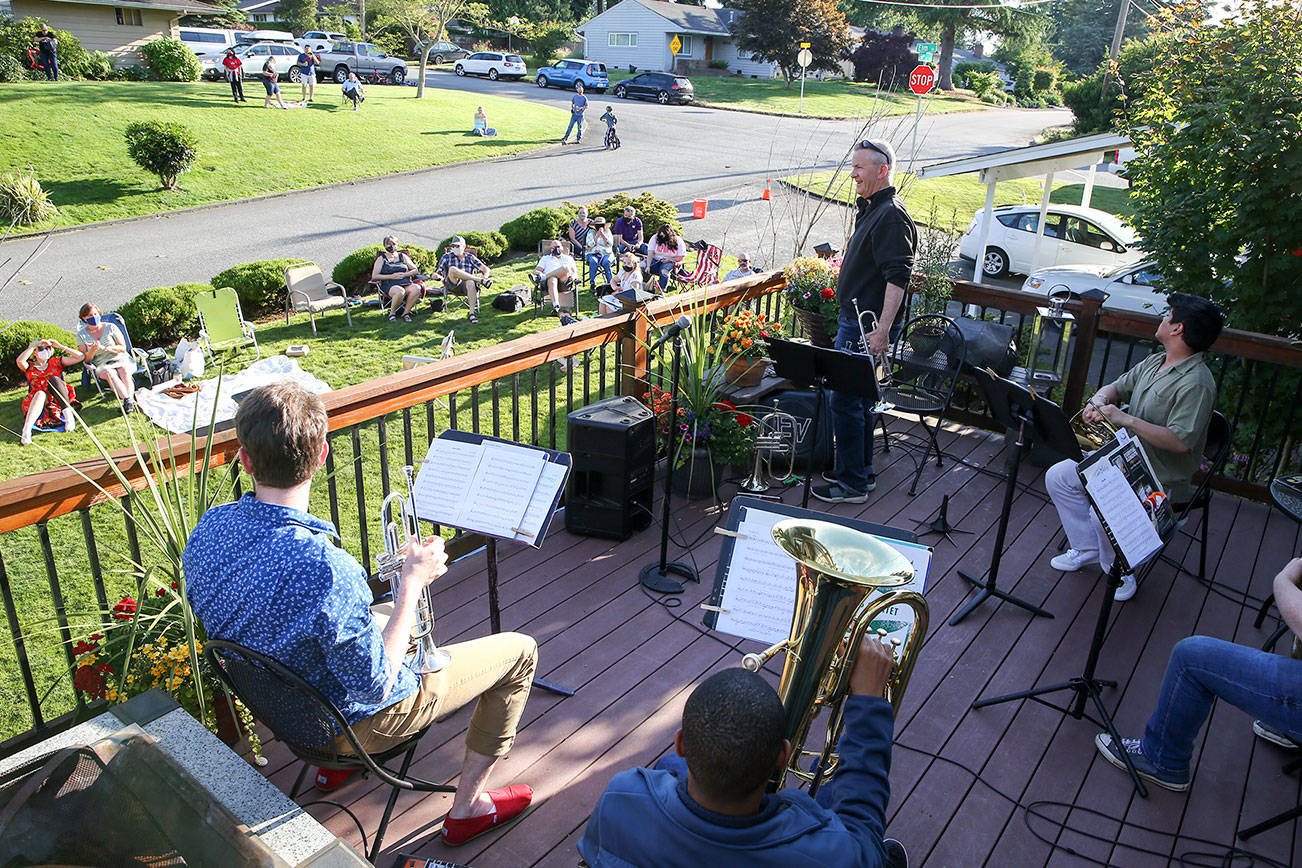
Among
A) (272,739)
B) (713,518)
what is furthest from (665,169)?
(272,739)

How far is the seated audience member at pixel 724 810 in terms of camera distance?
1604mm

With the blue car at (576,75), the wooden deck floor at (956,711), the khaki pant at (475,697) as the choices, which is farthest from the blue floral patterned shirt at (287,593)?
the blue car at (576,75)

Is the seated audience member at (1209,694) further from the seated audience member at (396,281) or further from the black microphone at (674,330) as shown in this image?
the seated audience member at (396,281)

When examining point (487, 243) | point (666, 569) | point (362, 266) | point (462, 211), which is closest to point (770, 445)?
point (666, 569)

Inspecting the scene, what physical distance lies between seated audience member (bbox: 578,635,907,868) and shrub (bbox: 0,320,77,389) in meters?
10.3

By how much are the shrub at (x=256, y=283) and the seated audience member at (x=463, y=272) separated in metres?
2.23

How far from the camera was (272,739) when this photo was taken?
3.22 metres

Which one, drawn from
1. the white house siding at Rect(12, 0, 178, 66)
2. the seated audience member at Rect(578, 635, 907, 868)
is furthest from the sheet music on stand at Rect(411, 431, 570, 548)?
the white house siding at Rect(12, 0, 178, 66)

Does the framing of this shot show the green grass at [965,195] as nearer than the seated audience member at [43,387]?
No

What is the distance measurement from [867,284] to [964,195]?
2057cm

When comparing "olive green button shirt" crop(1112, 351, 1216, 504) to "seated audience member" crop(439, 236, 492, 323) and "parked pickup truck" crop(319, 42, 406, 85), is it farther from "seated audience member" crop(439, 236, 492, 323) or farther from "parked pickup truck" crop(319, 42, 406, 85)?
"parked pickup truck" crop(319, 42, 406, 85)

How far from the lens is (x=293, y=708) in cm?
227

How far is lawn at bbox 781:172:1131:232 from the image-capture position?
20.5m

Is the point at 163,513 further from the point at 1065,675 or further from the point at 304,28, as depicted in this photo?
the point at 304,28
